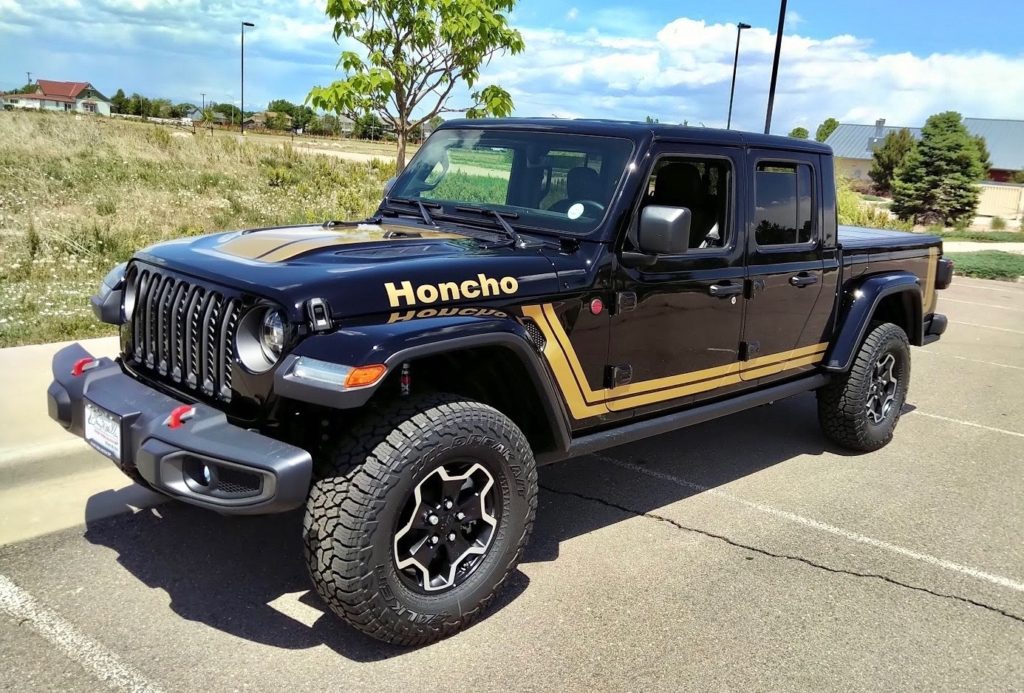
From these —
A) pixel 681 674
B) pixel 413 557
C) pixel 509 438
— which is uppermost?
pixel 509 438

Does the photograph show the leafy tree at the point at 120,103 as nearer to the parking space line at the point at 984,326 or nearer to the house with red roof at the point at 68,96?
the house with red roof at the point at 68,96

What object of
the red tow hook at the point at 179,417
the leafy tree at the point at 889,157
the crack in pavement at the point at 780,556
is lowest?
the crack in pavement at the point at 780,556

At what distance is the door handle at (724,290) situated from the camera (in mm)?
4203

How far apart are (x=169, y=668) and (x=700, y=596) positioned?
211 centimetres

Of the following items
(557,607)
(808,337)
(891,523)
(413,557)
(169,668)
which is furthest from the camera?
(808,337)

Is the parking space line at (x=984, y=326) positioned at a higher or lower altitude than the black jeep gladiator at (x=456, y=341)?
lower

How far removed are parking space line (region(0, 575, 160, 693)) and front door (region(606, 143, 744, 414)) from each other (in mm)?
2187

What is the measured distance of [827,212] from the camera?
16.8ft

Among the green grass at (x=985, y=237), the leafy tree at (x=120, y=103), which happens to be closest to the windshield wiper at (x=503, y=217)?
the green grass at (x=985, y=237)

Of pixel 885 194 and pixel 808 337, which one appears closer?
pixel 808 337

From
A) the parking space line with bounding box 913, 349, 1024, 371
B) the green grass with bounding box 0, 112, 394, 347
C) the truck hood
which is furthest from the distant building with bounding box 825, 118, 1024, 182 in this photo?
the truck hood

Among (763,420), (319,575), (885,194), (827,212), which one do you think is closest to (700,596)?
(319,575)

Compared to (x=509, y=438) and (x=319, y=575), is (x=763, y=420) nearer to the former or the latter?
(x=509, y=438)

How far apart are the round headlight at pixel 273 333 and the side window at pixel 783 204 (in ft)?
8.89
